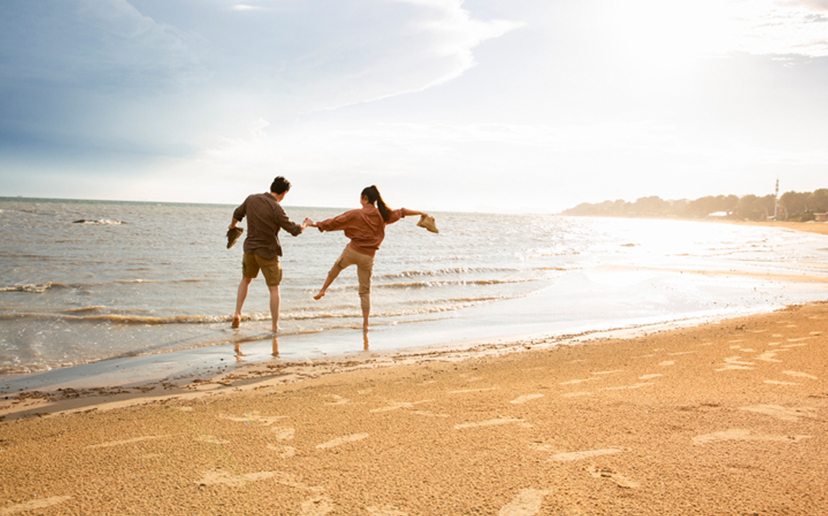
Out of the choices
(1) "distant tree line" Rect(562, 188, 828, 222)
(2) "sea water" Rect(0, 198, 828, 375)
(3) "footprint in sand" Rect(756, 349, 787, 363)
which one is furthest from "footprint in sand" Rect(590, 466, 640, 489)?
(1) "distant tree line" Rect(562, 188, 828, 222)

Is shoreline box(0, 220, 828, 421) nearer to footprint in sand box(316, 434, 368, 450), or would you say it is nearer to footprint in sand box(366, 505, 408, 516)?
footprint in sand box(316, 434, 368, 450)

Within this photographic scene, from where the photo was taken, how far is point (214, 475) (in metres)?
2.25

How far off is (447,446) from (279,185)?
198 inches

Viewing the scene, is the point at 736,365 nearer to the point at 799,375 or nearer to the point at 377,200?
the point at 799,375

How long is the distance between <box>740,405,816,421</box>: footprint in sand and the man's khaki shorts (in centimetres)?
576

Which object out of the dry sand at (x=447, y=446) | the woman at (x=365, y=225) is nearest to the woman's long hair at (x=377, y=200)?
the woman at (x=365, y=225)

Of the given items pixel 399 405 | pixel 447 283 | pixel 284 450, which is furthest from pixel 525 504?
pixel 447 283

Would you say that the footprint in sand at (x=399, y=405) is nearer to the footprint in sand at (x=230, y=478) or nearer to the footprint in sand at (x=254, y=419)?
the footprint in sand at (x=254, y=419)

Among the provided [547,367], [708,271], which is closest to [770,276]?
[708,271]

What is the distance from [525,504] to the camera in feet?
6.33

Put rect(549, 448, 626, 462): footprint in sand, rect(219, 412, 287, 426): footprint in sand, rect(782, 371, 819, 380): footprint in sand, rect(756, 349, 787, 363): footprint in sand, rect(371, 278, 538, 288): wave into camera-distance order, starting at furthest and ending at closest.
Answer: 1. rect(371, 278, 538, 288): wave
2. rect(756, 349, 787, 363): footprint in sand
3. rect(782, 371, 819, 380): footprint in sand
4. rect(219, 412, 287, 426): footprint in sand
5. rect(549, 448, 626, 462): footprint in sand

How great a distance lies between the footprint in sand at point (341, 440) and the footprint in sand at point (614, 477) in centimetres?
129

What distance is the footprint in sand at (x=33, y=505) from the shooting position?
197cm

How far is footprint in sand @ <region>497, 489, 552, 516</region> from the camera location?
1.87m
